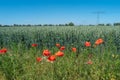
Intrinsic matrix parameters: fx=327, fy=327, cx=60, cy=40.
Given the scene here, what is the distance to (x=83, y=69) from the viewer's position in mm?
6305

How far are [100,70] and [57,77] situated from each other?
31.8 inches

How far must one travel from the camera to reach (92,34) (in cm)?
1675

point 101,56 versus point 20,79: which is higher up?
point 101,56

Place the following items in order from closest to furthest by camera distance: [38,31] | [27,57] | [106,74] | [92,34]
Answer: [106,74], [27,57], [92,34], [38,31]

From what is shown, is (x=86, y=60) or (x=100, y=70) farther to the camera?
(x=86, y=60)

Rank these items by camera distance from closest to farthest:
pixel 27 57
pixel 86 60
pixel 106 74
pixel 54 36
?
pixel 106 74 → pixel 86 60 → pixel 27 57 → pixel 54 36

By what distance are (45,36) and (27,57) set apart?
10.9 m

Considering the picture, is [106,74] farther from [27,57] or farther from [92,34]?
[92,34]

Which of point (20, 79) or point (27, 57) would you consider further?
point (27, 57)

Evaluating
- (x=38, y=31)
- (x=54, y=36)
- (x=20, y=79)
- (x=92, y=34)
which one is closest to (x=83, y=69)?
(x=20, y=79)

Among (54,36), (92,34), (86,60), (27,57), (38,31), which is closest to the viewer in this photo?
(86,60)

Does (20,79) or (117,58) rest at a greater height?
(117,58)

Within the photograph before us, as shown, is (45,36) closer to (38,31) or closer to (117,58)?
(38,31)

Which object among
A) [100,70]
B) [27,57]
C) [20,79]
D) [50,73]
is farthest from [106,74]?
[27,57]
